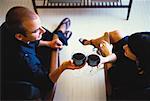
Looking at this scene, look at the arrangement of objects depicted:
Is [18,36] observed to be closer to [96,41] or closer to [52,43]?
[52,43]

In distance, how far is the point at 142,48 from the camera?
156cm

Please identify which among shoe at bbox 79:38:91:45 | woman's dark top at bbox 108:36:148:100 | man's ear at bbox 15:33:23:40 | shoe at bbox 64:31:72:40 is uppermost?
man's ear at bbox 15:33:23:40

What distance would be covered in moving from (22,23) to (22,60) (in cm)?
20

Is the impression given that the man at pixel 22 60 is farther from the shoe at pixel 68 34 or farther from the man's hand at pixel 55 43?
the shoe at pixel 68 34

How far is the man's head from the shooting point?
1609 mm

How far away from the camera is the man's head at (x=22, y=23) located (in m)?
1.61

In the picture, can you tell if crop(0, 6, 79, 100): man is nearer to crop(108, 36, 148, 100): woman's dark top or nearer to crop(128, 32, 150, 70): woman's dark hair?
crop(108, 36, 148, 100): woman's dark top

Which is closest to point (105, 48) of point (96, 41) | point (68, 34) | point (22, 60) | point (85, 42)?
point (96, 41)

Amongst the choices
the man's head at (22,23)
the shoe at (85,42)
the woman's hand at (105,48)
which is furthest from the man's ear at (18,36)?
the shoe at (85,42)

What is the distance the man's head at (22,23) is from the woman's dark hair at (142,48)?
1.74 feet

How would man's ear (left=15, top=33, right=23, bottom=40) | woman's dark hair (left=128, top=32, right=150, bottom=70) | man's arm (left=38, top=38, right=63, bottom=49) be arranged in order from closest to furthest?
woman's dark hair (left=128, top=32, right=150, bottom=70) < man's ear (left=15, top=33, right=23, bottom=40) < man's arm (left=38, top=38, right=63, bottom=49)

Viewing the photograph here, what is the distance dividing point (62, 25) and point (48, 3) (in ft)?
0.76

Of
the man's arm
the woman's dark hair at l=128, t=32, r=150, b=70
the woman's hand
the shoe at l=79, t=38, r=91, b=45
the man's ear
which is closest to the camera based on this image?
the woman's dark hair at l=128, t=32, r=150, b=70

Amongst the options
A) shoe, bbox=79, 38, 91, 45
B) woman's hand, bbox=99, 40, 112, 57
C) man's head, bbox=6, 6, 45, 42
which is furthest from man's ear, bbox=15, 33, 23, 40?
shoe, bbox=79, 38, 91, 45
